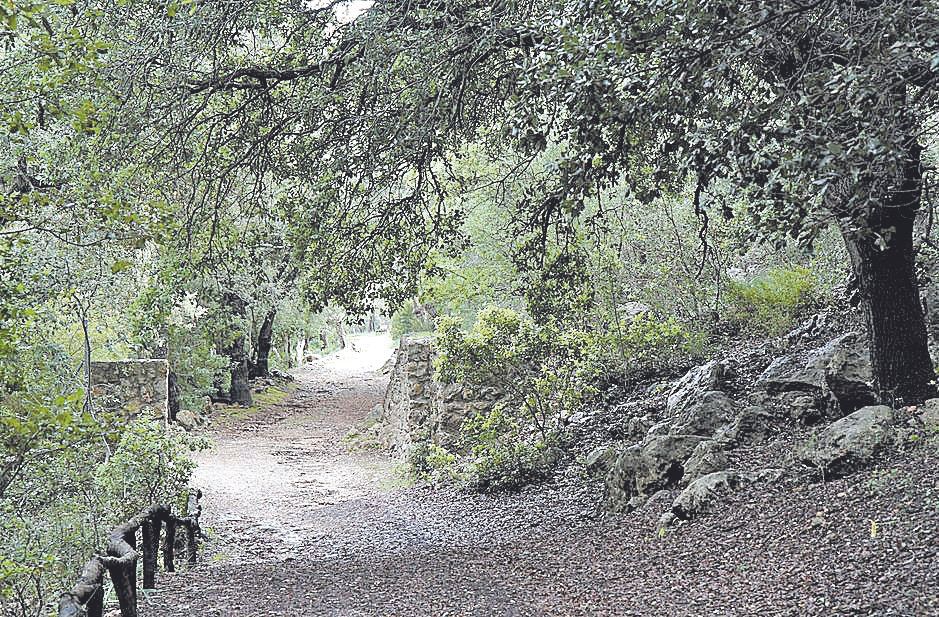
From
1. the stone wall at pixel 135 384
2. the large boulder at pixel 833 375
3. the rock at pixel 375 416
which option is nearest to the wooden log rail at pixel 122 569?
the large boulder at pixel 833 375

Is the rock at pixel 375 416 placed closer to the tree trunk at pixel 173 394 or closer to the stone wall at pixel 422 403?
the stone wall at pixel 422 403

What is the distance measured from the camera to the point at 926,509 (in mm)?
4660

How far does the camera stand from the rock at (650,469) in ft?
24.2

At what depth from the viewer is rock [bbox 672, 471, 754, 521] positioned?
20.8ft

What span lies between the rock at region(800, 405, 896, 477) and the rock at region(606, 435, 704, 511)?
54.9 inches

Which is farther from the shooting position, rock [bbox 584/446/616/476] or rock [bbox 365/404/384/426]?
rock [bbox 365/404/384/426]

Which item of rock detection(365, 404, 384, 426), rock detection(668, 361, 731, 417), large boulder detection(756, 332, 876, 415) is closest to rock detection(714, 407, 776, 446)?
large boulder detection(756, 332, 876, 415)

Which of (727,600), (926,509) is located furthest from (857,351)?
(727,600)

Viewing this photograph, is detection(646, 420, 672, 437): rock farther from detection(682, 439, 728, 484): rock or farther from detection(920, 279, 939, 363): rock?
detection(920, 279, 939, 363): rock

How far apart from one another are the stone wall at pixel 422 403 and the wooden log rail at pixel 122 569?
6261 mm

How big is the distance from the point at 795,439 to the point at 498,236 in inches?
406

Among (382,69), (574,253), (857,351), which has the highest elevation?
(382,69)

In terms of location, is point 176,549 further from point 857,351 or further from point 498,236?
point 498,236

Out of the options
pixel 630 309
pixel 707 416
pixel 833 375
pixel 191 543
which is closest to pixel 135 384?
pixel 191 543
